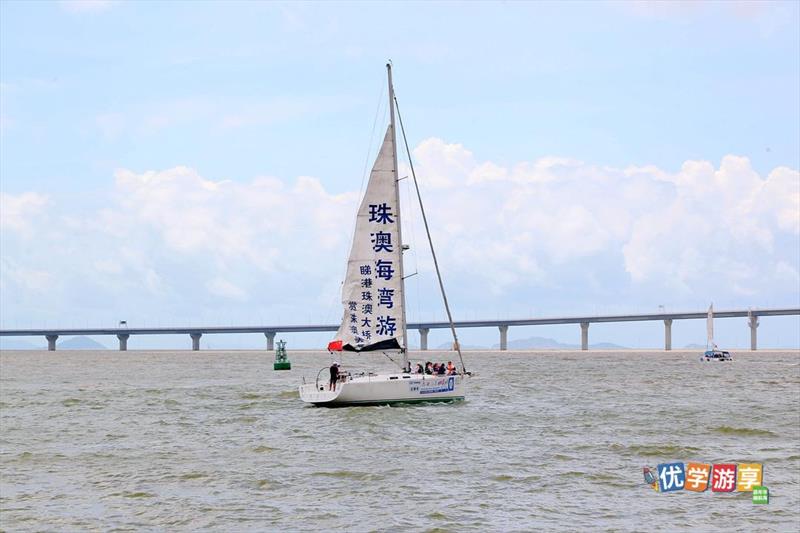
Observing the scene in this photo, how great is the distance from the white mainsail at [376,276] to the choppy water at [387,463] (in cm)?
421

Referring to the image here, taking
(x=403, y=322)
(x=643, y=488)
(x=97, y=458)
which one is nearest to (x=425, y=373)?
(x=403, y=322)

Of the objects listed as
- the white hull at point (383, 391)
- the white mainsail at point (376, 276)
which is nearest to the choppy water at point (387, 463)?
the white hull at point (383, 391)

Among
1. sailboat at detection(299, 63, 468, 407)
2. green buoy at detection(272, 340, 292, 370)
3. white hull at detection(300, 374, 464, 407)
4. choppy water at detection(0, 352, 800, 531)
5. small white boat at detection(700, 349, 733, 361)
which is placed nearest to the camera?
choppy water at detection(0, 352, 800, 531)

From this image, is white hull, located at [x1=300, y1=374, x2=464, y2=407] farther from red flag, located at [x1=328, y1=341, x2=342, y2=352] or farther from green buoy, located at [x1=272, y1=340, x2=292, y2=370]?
green buoy, located at [x1=272, y1=340, x2=292, y2=370]

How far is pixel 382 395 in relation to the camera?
159 feet

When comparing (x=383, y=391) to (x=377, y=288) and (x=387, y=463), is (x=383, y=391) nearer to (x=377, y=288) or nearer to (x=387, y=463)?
(x=377, y=288)

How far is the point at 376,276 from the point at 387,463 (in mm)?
18587

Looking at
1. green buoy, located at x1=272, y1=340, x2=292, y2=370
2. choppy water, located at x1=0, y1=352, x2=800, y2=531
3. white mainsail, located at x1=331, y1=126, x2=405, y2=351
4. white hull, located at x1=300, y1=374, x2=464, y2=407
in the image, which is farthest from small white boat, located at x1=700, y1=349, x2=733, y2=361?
white mainsail, located at x1=331, y1=126, x2=405, y2=351

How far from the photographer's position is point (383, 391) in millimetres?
48344

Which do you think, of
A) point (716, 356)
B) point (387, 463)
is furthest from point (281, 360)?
point (387, 463)

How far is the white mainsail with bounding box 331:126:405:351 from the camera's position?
165 feet

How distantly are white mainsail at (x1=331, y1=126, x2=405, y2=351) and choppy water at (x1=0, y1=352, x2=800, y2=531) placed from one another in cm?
421

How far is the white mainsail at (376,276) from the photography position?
50.3 metres

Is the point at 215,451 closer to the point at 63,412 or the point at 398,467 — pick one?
the point at 398,467
